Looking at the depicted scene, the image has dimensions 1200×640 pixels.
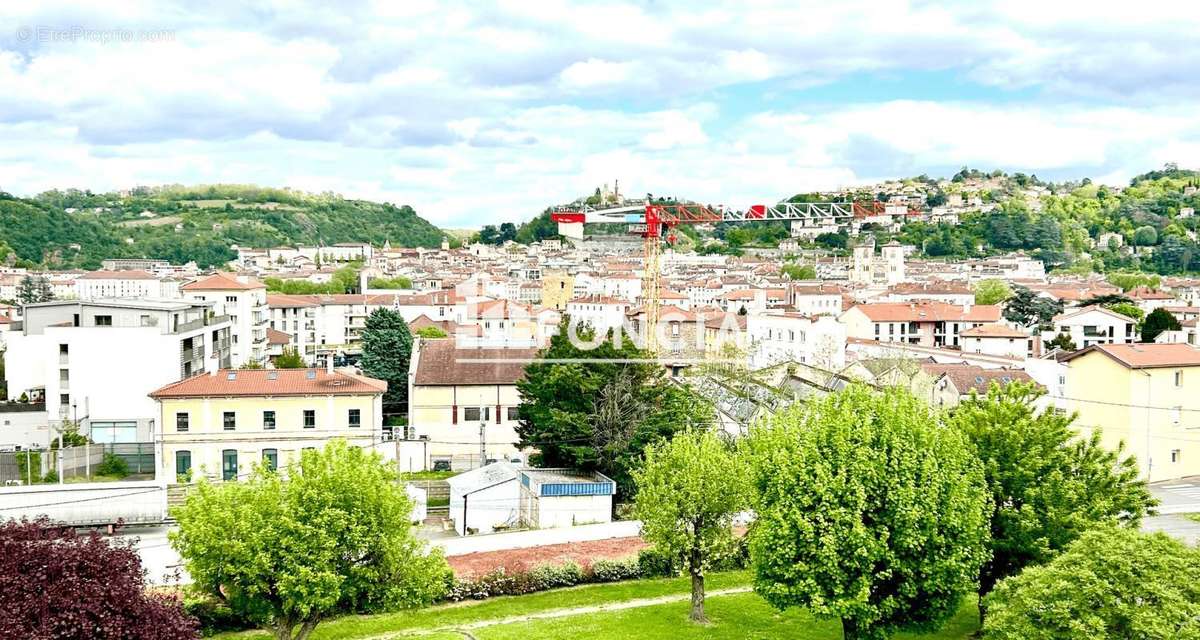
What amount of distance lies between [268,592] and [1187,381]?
2247 cm

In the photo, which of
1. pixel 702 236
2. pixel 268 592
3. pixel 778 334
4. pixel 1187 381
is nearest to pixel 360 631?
pixel 268 592

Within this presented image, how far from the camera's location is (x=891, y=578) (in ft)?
38.2

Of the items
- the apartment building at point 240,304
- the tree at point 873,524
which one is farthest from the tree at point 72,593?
the apartment building at point 240,304

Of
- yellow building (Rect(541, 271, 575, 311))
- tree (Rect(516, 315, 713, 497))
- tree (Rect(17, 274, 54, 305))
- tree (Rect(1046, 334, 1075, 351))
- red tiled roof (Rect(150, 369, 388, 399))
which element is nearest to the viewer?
tree (Rect(516, 315, 713, 497))

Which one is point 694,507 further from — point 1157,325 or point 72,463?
→ point 1157,325

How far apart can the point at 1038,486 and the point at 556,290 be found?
5180 centimetres

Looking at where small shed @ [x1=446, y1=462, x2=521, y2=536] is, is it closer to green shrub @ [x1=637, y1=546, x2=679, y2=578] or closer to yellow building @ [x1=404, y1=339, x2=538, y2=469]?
green shrub @ [x1=637, y1=546, x2=679, y2=578]

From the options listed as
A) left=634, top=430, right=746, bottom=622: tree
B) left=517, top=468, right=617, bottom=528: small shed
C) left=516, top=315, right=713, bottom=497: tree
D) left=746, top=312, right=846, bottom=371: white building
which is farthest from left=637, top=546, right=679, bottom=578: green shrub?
left=746, top=312, right=846, bottom=371: white building

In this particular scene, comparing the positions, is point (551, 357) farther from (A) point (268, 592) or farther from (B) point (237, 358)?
(B) point (237, 358)

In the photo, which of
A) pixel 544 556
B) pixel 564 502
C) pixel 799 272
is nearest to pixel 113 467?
pixel 564 502

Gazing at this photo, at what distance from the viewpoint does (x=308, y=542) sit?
1156 centimetres

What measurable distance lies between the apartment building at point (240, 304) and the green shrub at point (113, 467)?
20826 mm

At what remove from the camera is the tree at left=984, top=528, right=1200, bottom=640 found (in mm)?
8484

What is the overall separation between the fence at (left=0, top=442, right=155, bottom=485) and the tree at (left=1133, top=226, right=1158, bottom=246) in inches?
4541
